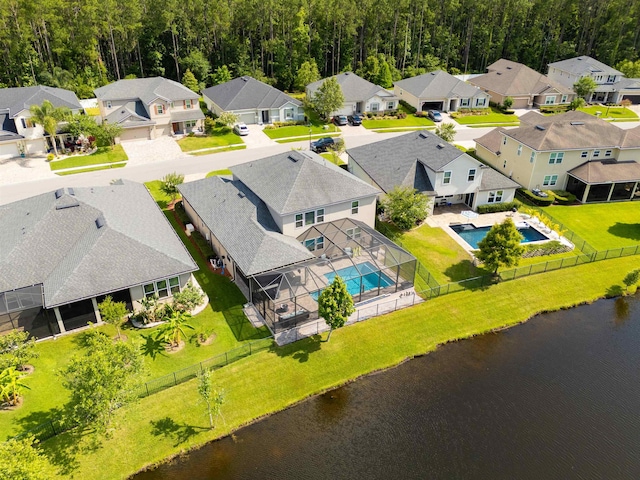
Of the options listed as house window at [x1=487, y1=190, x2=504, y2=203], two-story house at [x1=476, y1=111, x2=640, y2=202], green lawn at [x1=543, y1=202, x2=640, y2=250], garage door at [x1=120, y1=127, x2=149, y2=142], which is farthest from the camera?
garage door at [x1=120, y1=127, x2=149, y2=142]

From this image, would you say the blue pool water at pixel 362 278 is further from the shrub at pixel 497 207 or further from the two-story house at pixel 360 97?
the two-story house at pixel 360 97

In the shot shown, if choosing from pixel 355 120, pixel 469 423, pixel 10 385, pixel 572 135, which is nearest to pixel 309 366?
pixel 469 423

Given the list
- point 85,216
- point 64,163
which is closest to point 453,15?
point 64,163

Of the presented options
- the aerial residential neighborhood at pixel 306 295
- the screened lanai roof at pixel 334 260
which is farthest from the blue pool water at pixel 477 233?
the screened lanai roof at pixel 334 260

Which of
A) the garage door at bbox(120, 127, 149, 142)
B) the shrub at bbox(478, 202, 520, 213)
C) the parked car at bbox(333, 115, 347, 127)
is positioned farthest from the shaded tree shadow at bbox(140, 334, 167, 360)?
the parked car at bbox(333, 115, 347, 127)

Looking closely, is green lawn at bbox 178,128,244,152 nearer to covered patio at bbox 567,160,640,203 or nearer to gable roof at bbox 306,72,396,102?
gable roof at bbox 306,72,396,102

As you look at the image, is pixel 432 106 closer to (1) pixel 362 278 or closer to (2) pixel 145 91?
(2) pixel 145 91
